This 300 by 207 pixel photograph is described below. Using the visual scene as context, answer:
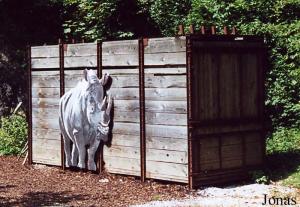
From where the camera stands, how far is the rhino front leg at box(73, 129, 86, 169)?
12.4 m

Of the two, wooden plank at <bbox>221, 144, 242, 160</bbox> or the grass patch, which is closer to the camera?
wooden plank at <bbox>221, 144, 242, 160</bbox>

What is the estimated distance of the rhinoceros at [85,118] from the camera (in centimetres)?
1193

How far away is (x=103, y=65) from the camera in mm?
11969

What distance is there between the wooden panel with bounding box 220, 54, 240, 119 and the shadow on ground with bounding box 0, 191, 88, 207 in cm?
274

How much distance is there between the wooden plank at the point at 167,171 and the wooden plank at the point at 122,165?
0.31 metres

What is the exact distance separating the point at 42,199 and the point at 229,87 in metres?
3.54

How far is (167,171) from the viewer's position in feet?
35.4

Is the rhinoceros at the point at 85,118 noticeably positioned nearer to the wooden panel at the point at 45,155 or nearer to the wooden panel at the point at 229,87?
the wooden panel at the point at 45,155

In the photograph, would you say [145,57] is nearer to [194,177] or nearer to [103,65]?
[103,65]

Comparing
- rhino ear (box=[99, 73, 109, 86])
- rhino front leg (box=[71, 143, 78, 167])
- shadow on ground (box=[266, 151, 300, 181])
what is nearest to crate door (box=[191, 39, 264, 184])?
shadow on ground (box=[266, 151, 300, 181])

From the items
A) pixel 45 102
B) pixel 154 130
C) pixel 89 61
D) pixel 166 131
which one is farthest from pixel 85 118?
pixel 166 131

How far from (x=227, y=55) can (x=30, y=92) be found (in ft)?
15.7

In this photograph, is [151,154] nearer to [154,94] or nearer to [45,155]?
[154,94]

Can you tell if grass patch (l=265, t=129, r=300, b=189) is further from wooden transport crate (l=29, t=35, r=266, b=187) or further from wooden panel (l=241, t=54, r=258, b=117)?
wooden panel (l=241, t=54, r=258, b=117)
